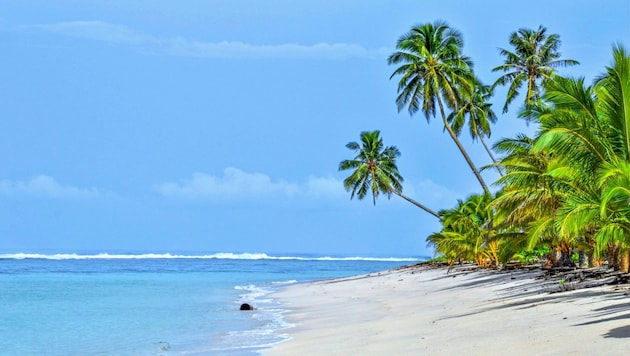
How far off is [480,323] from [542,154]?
9112 mm

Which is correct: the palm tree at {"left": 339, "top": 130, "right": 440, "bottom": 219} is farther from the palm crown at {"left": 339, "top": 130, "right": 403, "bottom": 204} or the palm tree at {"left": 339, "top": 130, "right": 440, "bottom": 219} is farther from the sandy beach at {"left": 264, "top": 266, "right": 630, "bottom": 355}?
the sandy beach at {"left": 264, "top": 266, "right": 630, "bottom": 355}

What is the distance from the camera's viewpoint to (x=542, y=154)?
2158cm

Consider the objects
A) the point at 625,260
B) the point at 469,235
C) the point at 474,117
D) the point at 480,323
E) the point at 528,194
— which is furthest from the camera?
the point at 474,117

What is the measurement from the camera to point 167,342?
56.1 feet

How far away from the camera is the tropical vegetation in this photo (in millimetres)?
14406

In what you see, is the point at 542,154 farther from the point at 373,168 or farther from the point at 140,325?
the point at 373,168

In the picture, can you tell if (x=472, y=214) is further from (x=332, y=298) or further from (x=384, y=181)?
(x=384, y=181)

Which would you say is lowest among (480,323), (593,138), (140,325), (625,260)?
(480,323)

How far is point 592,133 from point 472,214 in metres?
22.1

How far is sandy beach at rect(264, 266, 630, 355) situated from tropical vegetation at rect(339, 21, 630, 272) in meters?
1.28

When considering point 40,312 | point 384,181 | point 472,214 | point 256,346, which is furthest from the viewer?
point 384,181

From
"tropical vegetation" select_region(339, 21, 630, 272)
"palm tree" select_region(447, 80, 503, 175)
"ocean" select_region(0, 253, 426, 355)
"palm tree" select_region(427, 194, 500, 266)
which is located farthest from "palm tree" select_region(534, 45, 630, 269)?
"palm tree" select_region(447, 80, 503, 175)

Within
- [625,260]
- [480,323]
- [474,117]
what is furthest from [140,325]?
[474,117]

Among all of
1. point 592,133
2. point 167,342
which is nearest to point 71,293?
point 167,342
